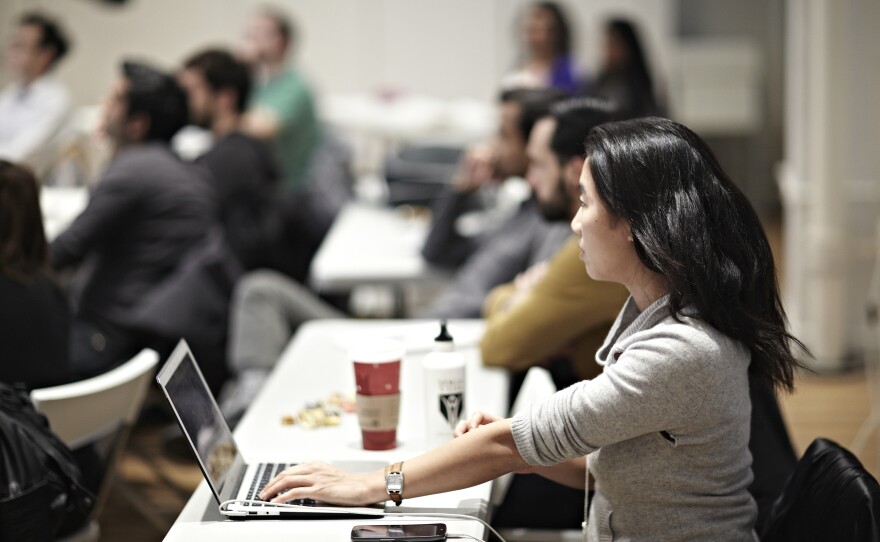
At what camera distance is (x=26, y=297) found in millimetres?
2465

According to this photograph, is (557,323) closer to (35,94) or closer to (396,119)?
(35,94)

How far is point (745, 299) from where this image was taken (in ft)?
5.06

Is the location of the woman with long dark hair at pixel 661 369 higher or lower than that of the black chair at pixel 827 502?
higher

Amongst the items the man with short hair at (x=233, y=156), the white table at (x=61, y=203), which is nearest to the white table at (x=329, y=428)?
the white table at (x=61, y=203)

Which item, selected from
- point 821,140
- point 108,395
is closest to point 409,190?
point 821,140

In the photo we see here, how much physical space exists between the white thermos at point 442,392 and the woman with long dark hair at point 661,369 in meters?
0.31

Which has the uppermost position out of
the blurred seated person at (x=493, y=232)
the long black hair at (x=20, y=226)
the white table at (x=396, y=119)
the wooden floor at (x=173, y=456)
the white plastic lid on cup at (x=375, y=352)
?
the long black hair at (x=20, y=226)

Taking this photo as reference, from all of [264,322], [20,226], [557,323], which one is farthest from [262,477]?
[264,322]

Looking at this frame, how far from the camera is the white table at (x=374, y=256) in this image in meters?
3.75

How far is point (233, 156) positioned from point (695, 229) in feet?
Answer: 10.9

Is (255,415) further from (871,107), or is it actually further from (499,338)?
(871,107)

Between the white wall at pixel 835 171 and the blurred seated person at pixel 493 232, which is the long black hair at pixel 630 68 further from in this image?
the blurred seated person at pixel 493 232

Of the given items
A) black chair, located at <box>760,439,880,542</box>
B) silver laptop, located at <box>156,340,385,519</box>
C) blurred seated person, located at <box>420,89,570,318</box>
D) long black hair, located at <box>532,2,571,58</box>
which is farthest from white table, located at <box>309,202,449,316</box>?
black chair, located at <box>760,439,880,542</box>

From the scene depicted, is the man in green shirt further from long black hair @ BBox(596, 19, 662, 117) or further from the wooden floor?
the wooden floor
